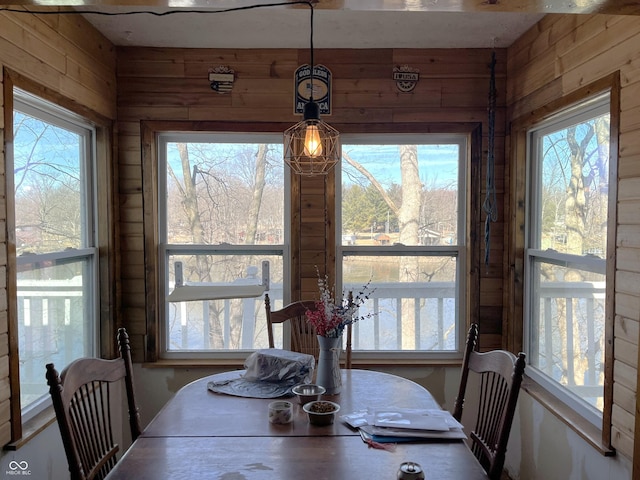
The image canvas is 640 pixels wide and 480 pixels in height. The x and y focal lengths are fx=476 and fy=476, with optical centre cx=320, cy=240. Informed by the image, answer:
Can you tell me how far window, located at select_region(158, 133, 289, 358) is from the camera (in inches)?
121

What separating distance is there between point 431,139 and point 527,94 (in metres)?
0.61

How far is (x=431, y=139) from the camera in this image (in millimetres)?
3072

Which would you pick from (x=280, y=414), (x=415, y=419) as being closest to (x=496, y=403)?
(x=415, y=419)

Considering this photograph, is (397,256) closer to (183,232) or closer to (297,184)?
(297,184)

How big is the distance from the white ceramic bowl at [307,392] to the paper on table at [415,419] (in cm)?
25

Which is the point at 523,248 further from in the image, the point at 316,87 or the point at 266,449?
the point at 266,449

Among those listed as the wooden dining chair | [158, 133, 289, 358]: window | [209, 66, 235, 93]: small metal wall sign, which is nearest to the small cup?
the wooden dining chair

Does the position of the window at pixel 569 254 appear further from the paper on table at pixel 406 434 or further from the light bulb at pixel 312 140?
the light bulb at pixel 312 140

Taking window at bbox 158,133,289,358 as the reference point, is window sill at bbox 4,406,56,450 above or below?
below

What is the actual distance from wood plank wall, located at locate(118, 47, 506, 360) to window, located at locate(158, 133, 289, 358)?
18cm

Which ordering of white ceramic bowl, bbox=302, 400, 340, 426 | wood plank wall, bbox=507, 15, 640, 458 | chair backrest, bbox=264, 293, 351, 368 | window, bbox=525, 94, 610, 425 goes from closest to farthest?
white ceramic bowl, bbox=302, 400, 340, 426 < wood plank wall, bbox=507, 15, 640, 458 < window, bbox=525, 94, 610, 425 < chair backrest, bbox=264, 293, 351, 368

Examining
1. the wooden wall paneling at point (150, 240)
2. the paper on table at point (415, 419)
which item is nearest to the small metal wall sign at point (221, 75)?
the wooden wall paneling at point (150, 240)

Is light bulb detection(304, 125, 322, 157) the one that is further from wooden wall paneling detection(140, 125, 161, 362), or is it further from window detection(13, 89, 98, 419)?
wooden wall paneling detection(140, 125, 161, 362)

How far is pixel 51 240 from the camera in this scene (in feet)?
7.98
